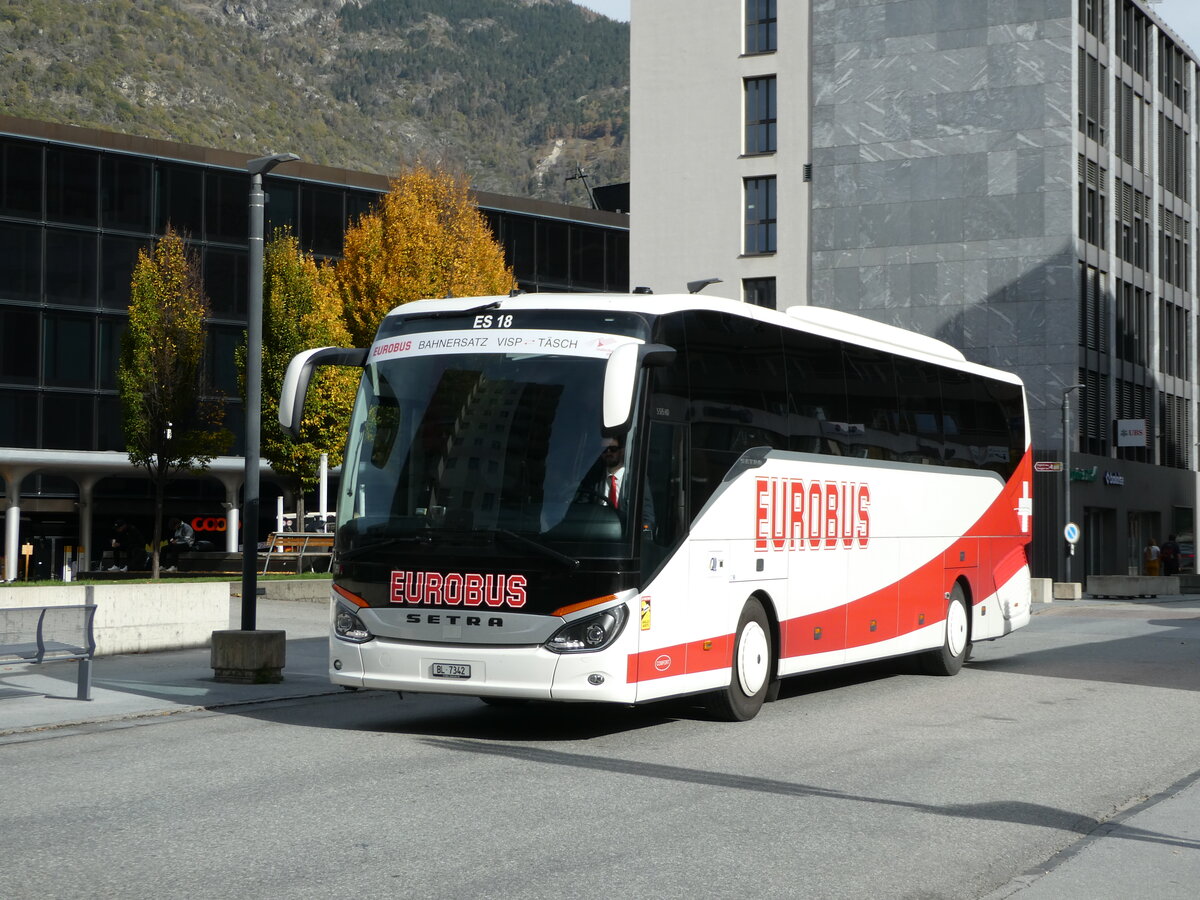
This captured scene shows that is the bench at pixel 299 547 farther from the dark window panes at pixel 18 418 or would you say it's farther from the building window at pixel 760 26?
the building window at pixel 760 26

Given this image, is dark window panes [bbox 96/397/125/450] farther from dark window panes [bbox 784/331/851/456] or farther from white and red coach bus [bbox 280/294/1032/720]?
white and red coach bus [bbox 280/294/1032/720]

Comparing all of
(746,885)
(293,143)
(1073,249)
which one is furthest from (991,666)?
(293,143)

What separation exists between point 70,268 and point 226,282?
5480mm

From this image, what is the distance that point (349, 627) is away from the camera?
12656mm

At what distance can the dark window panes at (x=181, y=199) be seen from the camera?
54.3 m

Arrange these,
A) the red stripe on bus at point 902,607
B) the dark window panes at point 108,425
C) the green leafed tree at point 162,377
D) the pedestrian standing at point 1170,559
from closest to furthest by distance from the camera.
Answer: the red stripe on bus at point 902,607 → the green leafed tree at point 162,377 → the dark window panes at point 108,425 → the pedestrian standing at point 1170,559

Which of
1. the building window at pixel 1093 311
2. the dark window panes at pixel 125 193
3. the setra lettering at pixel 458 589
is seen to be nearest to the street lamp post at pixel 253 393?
the setra lettering at pixel 458 589

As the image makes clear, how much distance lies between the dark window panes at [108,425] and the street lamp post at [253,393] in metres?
37.8

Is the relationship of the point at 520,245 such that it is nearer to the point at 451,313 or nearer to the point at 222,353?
the point at 222,353

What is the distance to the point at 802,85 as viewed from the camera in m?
59.0

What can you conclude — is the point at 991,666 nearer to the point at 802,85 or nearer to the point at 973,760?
the point at 973,760

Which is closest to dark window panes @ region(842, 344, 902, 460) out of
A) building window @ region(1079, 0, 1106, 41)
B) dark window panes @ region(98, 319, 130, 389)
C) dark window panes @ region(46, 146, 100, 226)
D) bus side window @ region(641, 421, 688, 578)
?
bus side window @ region(641, 421, 688, 578)

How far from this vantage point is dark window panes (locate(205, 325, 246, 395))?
2178 inches

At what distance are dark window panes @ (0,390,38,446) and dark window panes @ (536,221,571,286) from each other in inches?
824
